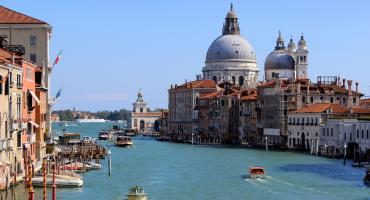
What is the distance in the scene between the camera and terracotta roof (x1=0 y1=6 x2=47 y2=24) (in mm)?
41344

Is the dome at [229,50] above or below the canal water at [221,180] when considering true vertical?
above

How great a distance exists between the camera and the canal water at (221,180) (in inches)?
1272

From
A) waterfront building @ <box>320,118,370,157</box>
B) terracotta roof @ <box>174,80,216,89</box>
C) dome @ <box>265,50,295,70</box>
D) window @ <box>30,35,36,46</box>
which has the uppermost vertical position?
dome @ <box>265,50,295,70</box>

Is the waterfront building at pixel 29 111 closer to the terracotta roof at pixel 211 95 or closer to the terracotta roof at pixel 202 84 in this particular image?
the terracotta roof at pixel 211 95

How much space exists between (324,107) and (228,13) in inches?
1958

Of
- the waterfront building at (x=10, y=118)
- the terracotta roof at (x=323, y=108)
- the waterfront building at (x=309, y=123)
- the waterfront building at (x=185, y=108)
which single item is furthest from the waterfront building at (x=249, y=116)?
the waterfront building at (x=10, y=118)

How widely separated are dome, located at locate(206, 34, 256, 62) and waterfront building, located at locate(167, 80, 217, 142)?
6.16 meters

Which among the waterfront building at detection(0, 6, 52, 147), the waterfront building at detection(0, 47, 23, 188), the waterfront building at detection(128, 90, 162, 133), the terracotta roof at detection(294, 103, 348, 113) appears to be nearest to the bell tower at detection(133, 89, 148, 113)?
the waterfront building at detection(128, 90, 162, 133)

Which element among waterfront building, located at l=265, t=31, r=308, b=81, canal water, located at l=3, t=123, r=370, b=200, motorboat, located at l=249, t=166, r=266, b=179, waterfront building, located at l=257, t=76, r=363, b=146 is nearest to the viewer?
Answer: canal water, located at l=3, t=123, r=370, b=200

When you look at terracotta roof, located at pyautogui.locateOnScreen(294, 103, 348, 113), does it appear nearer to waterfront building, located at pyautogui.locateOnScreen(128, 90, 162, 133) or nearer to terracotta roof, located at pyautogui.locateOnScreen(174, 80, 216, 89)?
terracotta roof, located at pyautogui.locateOnScreen(174, 80, 216, 89)

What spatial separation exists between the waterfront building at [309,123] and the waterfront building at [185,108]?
25669mm

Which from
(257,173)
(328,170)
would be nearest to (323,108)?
(328,170)

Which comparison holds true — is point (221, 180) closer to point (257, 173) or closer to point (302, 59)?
point (257, 173)

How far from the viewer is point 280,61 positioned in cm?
10138
